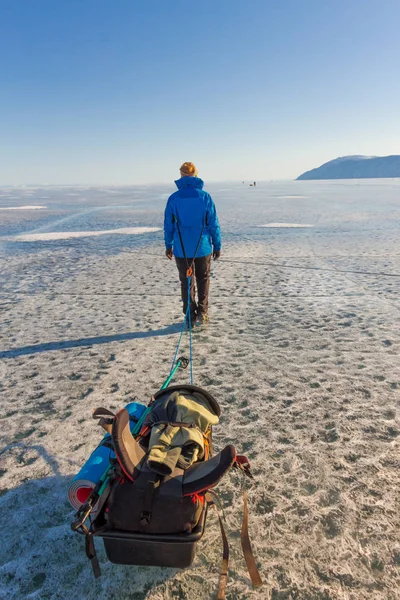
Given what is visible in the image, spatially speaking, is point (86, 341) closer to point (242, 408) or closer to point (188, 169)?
point (242, 408)

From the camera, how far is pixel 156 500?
1706mm

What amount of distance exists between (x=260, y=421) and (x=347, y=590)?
1.43 metres

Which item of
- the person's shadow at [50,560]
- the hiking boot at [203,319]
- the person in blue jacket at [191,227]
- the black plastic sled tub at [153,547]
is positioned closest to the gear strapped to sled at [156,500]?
the black plastic sled tub at [153,547]

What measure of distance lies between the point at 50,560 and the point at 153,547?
76 centimetres

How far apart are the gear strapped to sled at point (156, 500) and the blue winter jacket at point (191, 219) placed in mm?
3409

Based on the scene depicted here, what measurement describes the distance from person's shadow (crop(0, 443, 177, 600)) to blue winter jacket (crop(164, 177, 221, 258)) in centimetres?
342

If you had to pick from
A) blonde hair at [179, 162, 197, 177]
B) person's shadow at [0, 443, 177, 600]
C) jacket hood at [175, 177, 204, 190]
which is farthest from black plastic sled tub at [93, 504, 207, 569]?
blonde hair at [179, 162, 197, 177]

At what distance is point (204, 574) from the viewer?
1967 mm

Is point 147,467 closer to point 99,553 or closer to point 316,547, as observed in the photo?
point 99,553

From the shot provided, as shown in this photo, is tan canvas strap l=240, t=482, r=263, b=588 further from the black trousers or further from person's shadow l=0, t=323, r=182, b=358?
the black trousers

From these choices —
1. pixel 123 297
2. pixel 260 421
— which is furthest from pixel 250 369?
pixel 123 297

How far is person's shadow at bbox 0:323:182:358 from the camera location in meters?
4.74

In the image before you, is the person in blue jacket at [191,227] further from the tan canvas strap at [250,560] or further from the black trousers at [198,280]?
the tan canvas strap at [250,560]

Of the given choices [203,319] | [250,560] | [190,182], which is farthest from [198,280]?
[250,560]
